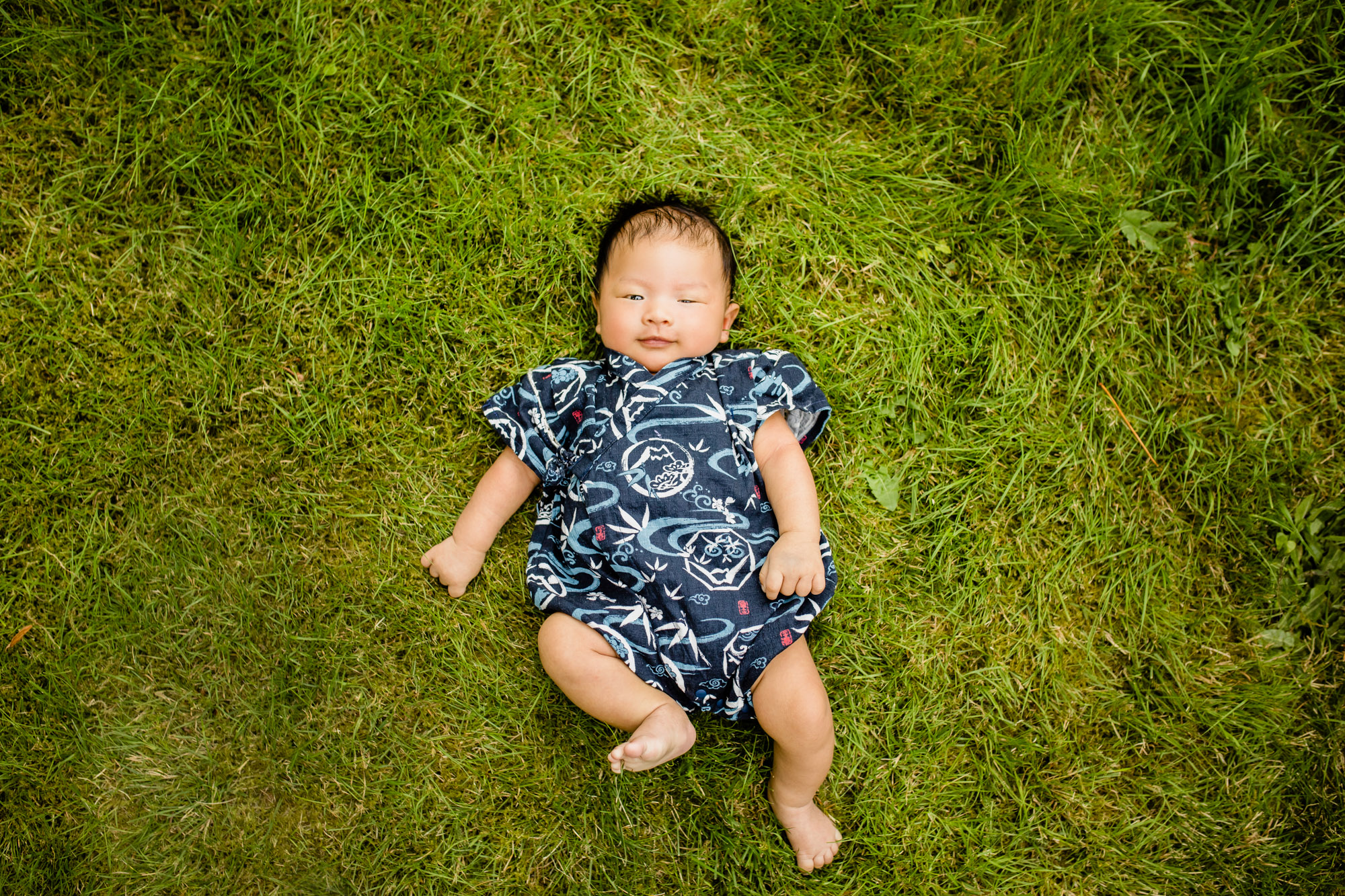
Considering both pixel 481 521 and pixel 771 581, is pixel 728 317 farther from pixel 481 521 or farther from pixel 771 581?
pixel 481 521

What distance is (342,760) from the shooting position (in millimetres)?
2938

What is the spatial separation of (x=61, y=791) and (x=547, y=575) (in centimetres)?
212

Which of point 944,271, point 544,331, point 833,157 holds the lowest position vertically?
point 544,331

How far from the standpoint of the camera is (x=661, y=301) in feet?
8.95

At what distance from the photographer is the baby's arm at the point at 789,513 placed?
2613 millimetres

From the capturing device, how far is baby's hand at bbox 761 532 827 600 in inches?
102

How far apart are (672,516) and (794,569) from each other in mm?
456

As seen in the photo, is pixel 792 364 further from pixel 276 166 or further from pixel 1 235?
pixel 1 235

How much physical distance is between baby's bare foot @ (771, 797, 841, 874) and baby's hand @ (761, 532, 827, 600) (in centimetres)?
86

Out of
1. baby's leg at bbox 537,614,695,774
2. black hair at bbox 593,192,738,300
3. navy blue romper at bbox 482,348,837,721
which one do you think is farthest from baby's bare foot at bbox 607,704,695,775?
black hair at bbox 593,192,738,300

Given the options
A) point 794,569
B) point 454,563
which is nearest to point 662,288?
point 794,569

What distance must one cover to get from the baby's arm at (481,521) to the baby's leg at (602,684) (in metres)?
0.45

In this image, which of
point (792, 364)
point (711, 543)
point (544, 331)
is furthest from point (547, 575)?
point (792, 364)

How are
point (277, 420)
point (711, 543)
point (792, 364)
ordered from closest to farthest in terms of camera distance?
point (711, 543) → point (792, 364) → point (277, 420)
